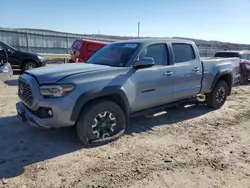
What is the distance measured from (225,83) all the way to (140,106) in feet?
10.9

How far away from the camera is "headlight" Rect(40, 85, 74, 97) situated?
3.75 meters

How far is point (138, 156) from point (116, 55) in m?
2.15

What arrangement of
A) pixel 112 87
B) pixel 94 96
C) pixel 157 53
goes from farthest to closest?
pixel 157 53, pixel 112 87, pixel 94 96

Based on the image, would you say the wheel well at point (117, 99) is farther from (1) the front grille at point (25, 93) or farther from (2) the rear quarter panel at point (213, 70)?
(2) the rear quarter panel at point (213, 70)

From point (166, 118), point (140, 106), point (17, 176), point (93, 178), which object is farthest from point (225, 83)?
point (17, 176)

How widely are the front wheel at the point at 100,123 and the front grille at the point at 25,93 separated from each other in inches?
34.2

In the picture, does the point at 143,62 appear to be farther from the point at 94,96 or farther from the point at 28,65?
the point at 28,65

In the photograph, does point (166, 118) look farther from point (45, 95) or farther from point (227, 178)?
point (45, 95)

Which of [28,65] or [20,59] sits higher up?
[20,59]

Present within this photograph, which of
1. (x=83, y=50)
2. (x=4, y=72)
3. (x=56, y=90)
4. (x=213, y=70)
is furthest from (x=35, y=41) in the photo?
(x=56, y=90)

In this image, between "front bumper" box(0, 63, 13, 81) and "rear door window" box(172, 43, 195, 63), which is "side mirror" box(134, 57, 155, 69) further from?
"front bumper" box(0, 63, 13, 81)

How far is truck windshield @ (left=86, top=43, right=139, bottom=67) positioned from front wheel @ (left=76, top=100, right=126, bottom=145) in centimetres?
92

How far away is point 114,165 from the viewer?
3605 millimetres

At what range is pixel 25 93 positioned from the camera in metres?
4.23
